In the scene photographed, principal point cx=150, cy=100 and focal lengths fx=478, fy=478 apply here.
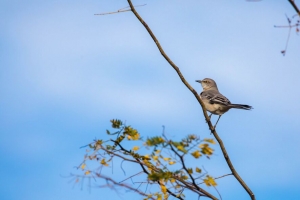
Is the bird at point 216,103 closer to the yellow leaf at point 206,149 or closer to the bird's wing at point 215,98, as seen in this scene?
the bird's wing at point 215,98

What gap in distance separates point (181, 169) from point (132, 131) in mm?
627

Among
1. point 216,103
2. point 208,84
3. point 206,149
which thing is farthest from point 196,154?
point 208,84

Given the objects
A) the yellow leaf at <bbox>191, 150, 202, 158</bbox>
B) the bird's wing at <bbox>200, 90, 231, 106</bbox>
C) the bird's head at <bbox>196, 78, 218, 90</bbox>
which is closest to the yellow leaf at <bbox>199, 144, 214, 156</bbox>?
the yellow leaf at <bbox>191, 150, 202, 158</bbox>

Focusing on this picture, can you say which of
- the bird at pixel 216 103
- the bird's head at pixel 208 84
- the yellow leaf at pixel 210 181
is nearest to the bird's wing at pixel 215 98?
the bird at pixel 216 103

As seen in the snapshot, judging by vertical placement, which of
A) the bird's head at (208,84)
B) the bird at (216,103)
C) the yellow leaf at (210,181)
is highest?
the bird's head at (208,84)

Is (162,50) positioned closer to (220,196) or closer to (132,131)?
(132,131)

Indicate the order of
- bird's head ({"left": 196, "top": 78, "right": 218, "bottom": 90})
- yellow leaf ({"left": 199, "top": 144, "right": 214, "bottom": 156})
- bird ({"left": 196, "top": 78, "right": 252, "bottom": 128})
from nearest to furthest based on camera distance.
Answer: yellow leaf ({"left": 199, "top": 144, "right": 214, "bottom": 156}) < bird ({"left": 196, "top": 78, "right": 252, "bottom": 128}) < bird's head ({"left": 196, "top": 78, "right": 218, "bottom": 90})

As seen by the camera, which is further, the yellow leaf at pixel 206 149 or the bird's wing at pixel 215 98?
the bird's wing at pixel 215 98

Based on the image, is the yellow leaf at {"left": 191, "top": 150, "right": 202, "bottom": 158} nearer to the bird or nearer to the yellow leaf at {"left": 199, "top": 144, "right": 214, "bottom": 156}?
the yellow leaf at {"left": 199, "top": 144, "right": 214, "bottom": 156}

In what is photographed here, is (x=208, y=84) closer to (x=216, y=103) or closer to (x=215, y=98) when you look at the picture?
(x=215, y=98)

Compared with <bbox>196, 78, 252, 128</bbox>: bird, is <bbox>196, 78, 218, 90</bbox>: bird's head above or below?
above

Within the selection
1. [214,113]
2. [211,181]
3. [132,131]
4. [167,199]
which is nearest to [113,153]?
[132,131]

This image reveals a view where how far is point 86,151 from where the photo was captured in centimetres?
458

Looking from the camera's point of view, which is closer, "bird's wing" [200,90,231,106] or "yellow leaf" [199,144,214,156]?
"yellow leaf" [199,144,214,156]
